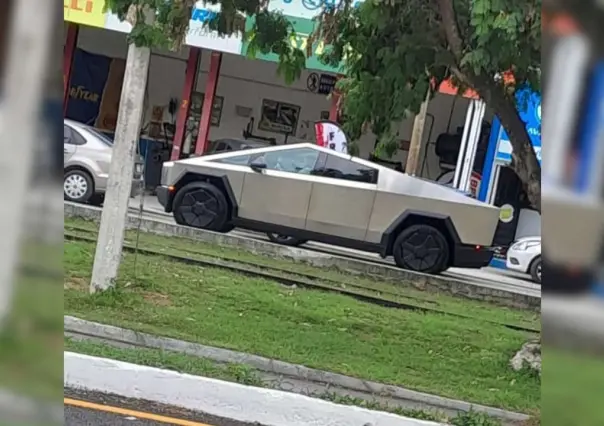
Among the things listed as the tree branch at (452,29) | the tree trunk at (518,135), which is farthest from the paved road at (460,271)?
the tree branch at (452,29)

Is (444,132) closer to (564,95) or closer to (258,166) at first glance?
(258,166)

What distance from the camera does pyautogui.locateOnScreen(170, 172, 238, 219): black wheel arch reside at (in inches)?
468

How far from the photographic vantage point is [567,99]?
1.23 m

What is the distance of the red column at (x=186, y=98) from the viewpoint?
16172mm

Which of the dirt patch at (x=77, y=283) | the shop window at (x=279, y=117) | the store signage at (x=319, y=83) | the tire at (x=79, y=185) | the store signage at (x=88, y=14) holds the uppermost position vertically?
the store signage at (x=88, y=14)

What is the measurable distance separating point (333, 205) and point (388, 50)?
6.13 m

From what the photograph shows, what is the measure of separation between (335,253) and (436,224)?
1.87m

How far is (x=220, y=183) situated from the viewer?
11.9 metres

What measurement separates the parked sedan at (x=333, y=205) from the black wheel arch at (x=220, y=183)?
1 cm

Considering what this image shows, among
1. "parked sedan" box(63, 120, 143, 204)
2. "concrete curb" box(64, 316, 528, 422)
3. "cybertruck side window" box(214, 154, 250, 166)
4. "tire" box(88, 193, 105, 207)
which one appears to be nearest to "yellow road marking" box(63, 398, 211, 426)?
"concrete curb" box(64, 316, 528, 422)

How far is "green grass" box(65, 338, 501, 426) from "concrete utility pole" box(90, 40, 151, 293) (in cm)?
133

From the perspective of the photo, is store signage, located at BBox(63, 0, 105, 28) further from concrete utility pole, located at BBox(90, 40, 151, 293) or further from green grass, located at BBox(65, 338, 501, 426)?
green grass, located at BBox(65, 338, 501, 426)

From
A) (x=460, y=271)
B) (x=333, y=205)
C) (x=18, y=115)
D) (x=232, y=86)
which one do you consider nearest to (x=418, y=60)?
(x=18, y=115)

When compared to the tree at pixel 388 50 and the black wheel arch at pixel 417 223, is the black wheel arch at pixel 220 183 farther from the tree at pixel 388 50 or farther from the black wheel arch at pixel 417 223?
the tree at pixel 388 50
